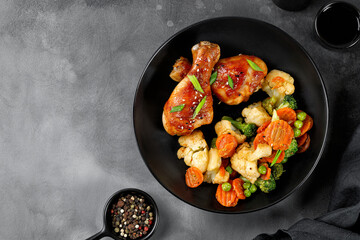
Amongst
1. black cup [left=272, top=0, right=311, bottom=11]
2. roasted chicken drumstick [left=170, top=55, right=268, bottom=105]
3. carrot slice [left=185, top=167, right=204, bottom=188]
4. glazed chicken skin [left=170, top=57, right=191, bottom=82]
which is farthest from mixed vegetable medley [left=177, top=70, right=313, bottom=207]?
black cup [left=272, top=0, right=311, bottom=11]

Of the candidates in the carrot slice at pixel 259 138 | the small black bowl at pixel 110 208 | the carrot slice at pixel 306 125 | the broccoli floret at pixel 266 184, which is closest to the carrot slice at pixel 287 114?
the carrot slice at pixel 306 125

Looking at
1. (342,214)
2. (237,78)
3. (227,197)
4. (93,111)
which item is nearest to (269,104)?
(237,78)

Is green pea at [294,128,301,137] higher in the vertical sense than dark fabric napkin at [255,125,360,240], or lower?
higher

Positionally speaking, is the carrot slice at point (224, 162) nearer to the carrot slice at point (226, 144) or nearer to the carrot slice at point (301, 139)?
the carrot slice at point (226, 144)

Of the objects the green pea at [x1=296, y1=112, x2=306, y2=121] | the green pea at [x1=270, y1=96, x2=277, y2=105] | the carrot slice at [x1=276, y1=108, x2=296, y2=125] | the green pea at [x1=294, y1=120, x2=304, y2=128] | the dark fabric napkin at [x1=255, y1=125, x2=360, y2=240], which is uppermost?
the green pea at [x1=270, y1=96, x2=277, y2=105]

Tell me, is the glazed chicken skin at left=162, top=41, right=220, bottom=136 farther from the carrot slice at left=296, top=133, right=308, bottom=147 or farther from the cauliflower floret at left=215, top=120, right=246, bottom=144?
the carrot slice at left=296, top=133, right=308, bottom=147

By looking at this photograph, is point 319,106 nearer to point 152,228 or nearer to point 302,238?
point 302,238
